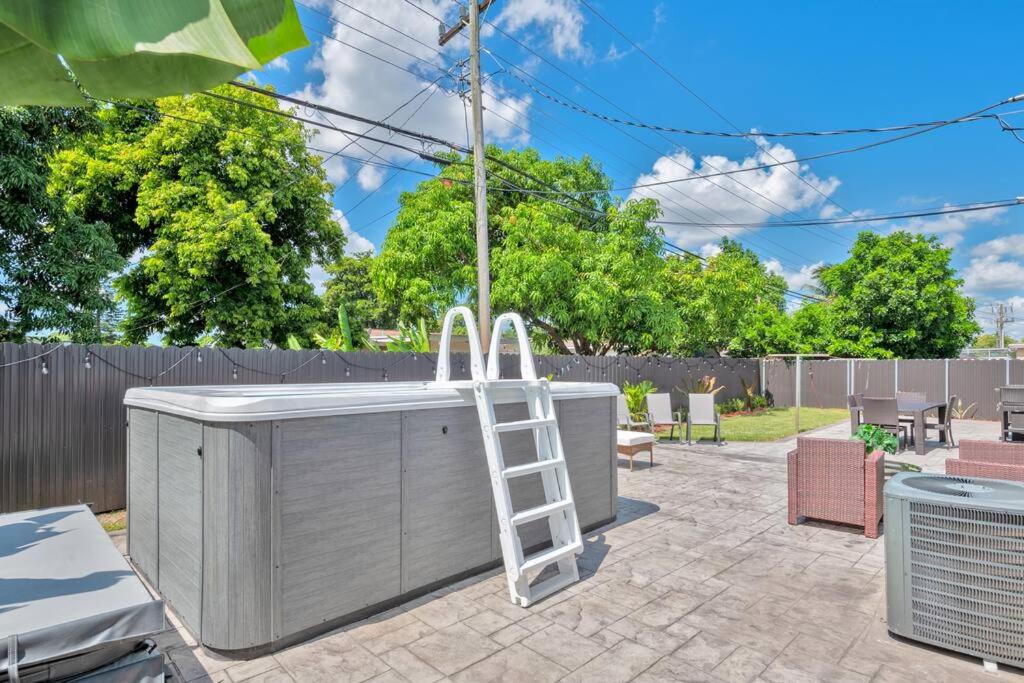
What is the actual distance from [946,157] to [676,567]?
18652mm

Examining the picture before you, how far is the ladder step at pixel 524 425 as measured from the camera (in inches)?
146

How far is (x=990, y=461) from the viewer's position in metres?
4.78

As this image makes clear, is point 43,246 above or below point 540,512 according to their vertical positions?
above

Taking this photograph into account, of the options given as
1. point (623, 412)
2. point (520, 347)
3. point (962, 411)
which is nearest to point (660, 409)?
point (623, 412)

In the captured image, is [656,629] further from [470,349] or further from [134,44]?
[134,44]

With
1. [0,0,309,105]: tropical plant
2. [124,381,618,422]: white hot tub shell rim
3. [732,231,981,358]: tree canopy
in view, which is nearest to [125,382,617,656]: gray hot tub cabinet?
[124,381,618,422]: white hot tub shell rim

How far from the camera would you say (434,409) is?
3719 mm

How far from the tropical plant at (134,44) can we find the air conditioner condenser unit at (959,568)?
12.1ft

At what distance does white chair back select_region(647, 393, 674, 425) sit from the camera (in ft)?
34.5

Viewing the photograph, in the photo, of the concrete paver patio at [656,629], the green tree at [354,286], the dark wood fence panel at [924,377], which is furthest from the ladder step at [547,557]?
the green tree at [354,286]

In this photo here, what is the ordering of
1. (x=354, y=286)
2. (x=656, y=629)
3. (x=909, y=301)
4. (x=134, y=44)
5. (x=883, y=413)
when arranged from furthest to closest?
1. (x=354, y=286)
2. (x=909, y=301)
3. (x=883, y=413)
4. (x=656, y=629)
5. (x=134, y=44)

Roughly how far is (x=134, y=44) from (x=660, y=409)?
10.8m

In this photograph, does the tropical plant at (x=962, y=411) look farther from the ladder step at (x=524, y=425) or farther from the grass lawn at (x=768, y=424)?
the ladder step at (x=524, y=425)

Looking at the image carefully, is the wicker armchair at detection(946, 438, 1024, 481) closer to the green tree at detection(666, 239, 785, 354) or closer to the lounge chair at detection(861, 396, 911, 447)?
the lounge chair at detection(861, 396, 911, 447)
